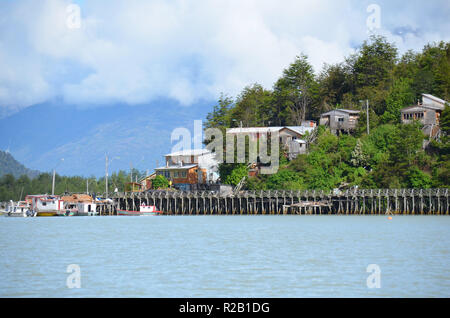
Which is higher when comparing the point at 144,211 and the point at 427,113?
the point at 427,113

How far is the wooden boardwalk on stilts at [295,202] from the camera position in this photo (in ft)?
243

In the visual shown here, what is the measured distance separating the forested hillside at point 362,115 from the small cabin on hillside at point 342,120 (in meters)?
2.34

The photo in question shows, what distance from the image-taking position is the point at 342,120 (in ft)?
309

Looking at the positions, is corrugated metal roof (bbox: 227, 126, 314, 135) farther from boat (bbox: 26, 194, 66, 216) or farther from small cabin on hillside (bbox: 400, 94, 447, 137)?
boat (bbox: 26, 194, 66, 216)


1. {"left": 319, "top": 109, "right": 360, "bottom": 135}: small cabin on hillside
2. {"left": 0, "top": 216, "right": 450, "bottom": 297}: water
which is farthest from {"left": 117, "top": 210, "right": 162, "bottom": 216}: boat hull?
{"left": 0, "top": 216, "right": 450, "bottom": 297}: water

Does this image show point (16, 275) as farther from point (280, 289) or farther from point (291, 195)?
point (291, 195)

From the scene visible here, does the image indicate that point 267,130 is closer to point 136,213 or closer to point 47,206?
point 136,213

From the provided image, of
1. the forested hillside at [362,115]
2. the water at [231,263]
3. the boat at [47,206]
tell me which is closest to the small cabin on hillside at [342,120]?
the forested hillside at [362,115]

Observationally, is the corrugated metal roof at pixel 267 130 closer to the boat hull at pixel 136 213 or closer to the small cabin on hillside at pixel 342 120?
the small cabin on hillside at pixel 342 120

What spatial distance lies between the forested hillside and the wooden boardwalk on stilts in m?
1.75

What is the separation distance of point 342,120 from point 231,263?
216 feet

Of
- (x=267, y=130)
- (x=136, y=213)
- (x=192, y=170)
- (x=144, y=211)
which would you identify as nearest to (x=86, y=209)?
(x=136, y=213)
